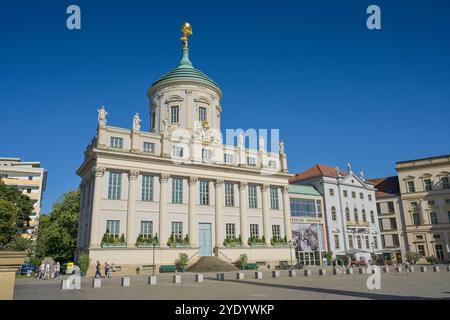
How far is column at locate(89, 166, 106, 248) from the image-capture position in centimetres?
3816

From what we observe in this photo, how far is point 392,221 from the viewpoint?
69.8 meters

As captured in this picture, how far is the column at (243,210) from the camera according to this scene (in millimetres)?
47562

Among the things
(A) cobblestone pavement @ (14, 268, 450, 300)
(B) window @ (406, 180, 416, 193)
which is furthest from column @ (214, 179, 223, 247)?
(B) window @ (406, 180, 416, 193)

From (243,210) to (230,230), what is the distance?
10.5 ft

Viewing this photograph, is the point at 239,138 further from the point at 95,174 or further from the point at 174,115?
the point at 95,174

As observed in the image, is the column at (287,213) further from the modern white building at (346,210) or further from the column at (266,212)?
the modern white building at (346,210)

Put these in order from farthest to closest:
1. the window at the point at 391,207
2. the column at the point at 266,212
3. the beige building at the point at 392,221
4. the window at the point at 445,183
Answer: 1. the window at the point at 391,207
2. the beige building at the point at 392,221
3. the window at the point at 445,183
4. the column at the point at 266,212

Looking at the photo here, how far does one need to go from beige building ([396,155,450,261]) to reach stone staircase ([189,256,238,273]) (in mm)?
42125

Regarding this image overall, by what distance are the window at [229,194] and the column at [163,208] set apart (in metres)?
8.81

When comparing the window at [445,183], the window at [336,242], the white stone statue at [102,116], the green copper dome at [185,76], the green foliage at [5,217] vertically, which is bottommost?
the window at [336,242]

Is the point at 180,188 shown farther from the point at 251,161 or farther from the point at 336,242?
the point at 336,242

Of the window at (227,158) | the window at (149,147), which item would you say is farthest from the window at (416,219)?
the window at (149,147)

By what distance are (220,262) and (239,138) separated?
18.3 meters

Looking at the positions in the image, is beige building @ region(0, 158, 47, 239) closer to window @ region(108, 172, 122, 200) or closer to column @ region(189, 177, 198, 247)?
window @ region(108, 172, 122, 200)
